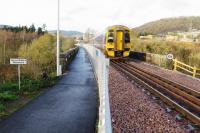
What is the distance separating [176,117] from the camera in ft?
32.0

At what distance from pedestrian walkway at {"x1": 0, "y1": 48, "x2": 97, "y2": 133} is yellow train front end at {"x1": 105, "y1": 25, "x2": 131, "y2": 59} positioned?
15.7m

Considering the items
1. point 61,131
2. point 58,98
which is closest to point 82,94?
point 58,98

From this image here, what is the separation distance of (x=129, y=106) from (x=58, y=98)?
3.51 metres

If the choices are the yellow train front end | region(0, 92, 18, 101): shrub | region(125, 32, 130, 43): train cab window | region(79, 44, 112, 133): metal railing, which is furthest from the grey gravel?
region(125, 32, 130, 43): train cab window

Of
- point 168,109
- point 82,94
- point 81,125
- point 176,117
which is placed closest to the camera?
point 81,125

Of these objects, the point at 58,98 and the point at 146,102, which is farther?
the point at 58,98

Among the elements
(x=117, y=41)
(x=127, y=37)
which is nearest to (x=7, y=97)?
(x=117, y=41)

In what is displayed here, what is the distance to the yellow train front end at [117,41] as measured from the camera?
30219mm

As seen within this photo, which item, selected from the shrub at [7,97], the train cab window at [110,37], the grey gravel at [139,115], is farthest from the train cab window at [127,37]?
the shrub at [7,97]

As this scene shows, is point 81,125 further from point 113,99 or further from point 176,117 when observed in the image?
point 113,99

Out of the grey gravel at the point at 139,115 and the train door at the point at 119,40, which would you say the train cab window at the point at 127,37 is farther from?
the grey gravel at the point at 139,115

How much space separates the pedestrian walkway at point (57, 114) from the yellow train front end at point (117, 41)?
1572 cm

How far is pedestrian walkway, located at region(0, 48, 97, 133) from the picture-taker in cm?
860

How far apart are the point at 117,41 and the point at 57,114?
20747 millimetres
